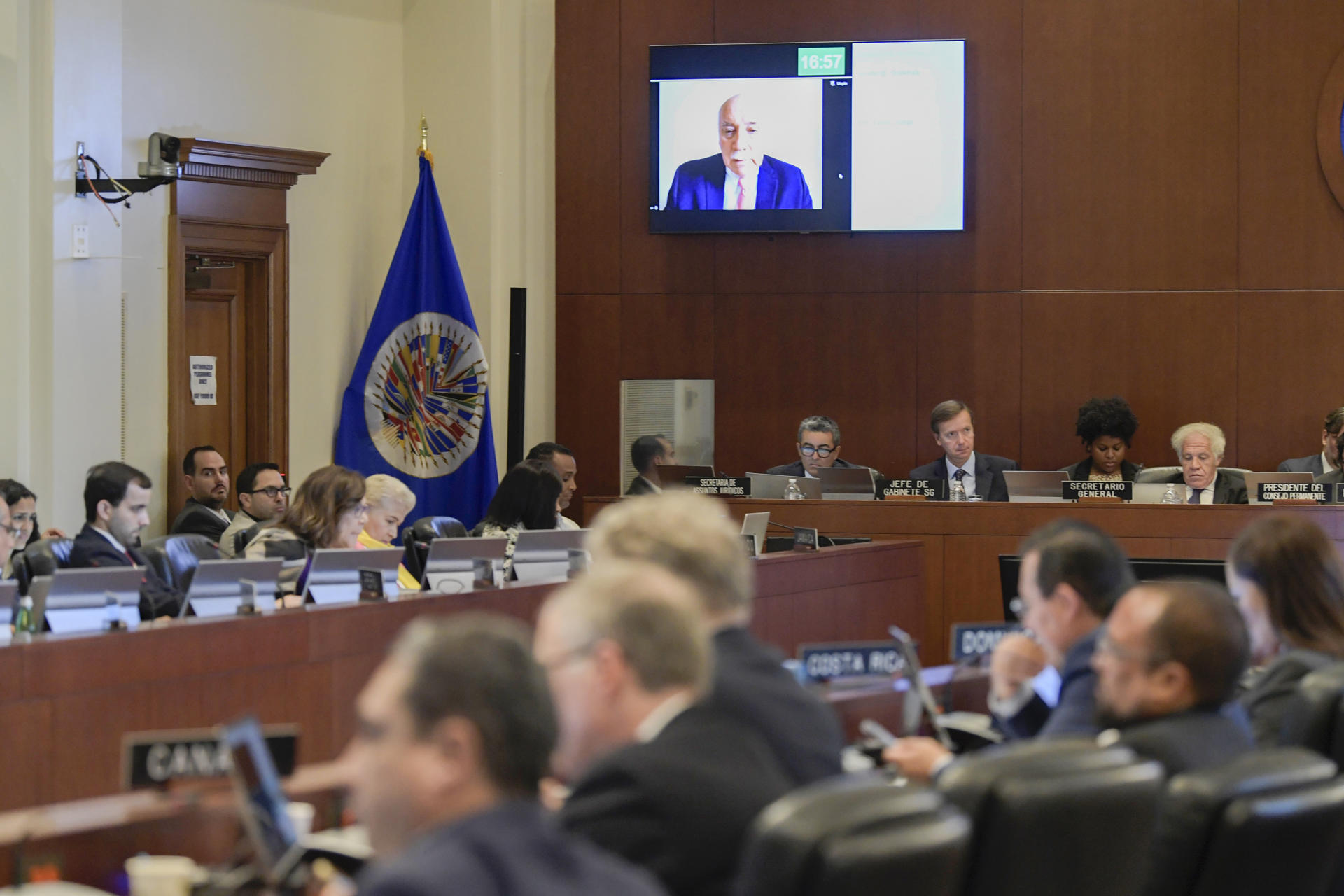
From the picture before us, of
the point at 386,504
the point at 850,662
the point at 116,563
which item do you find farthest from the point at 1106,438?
the point at 850,662

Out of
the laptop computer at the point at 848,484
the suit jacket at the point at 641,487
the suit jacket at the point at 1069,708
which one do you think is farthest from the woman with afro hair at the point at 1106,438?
the suit jacket at the point at 1069,708

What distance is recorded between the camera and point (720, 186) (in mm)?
8695

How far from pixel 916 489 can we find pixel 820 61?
269cm

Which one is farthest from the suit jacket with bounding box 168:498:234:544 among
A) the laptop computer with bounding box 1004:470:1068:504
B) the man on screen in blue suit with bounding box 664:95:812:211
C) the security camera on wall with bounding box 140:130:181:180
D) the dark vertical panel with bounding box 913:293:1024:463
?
the dark vertical panel with bounding box 913:293:1024:463

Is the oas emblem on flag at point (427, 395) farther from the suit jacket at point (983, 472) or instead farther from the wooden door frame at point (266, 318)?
the suit jacket at point (983, 472)

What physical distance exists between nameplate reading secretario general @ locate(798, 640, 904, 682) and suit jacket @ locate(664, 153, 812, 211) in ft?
19.1

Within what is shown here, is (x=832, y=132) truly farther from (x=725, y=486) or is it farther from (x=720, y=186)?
(x=725, y=486)

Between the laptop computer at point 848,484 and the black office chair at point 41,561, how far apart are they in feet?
11.1

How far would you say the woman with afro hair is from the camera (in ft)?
26.3

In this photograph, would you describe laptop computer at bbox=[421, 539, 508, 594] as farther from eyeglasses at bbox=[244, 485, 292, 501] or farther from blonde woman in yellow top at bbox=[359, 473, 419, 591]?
eyeglasses at bbox=[244, 485, 292, 501]

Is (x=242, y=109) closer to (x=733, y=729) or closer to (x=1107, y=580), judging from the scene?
(x=1107, y=580)

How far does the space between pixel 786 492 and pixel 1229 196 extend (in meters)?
3.30

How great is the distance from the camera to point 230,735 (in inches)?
73.0

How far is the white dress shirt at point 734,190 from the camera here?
864cm
